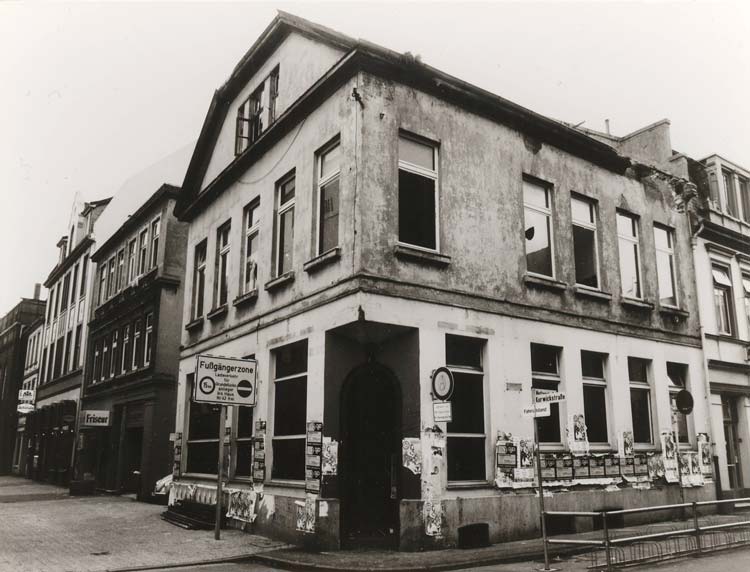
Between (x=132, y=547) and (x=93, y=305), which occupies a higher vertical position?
(x=93, y=305)

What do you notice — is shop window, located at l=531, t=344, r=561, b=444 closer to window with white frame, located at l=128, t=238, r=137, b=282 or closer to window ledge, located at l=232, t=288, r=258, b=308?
window ledge, located at l=232, t=288, r=258, b=308

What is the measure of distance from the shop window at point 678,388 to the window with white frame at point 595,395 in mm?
2690

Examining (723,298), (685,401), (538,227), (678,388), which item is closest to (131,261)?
(538,227)

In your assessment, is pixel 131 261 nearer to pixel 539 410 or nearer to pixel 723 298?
pixel 539 410

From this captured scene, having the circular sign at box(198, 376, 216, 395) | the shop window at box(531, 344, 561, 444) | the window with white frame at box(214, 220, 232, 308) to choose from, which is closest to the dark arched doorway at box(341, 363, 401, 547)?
the circular sign at box(198, 376, 216, 395)

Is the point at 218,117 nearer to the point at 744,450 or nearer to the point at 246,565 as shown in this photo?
the point at 246,565

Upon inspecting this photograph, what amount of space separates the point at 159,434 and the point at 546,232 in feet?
51.3

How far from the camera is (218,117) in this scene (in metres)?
19.9

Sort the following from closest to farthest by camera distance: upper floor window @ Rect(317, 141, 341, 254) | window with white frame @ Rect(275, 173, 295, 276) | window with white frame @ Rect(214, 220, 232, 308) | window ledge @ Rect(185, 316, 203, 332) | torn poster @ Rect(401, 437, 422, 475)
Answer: torn poster @ Rect(401, 437, 422, 475) < upper floor window @ Rect(317, 141, 341, 254) < window with white frame @ Rect(275, 173, 295, 276) < window with white frame @ Rect(214, 220, 232, 308) < window ledge @ Rect(185, 316, 203, 332)

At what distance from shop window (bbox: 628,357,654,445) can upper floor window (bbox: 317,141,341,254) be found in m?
8.35

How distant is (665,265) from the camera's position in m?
18.2

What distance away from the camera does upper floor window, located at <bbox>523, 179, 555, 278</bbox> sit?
14.9 meters

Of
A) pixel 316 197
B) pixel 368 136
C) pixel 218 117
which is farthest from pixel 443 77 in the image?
pixel 218 117

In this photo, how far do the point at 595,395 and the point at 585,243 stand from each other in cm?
377
